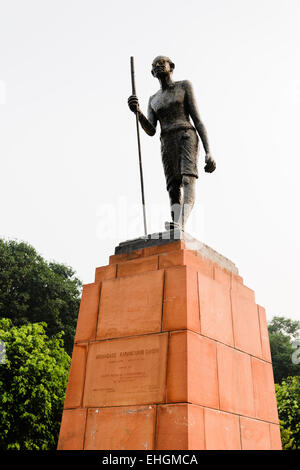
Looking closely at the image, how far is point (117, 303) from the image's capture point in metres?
5.04

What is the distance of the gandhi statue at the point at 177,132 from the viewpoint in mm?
5984

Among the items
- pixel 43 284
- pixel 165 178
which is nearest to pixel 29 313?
pixel 43 284

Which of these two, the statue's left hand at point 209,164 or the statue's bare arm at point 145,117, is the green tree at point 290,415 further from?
the statue's bare arm at point 145,117

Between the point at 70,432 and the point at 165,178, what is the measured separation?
3.58 m

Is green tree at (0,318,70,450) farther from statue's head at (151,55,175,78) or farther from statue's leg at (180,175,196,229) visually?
statue's head at (151,55,175,78)

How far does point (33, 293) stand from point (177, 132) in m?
23.1

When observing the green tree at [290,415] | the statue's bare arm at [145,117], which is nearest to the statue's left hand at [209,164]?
the statue's bare arm at [145,117]

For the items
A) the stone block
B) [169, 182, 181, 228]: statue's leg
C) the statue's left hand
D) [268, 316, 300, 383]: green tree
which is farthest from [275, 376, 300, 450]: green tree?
[268, 316, 300, 383]: green tree

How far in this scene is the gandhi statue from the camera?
19.6 feet

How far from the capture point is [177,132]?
6.17 metres

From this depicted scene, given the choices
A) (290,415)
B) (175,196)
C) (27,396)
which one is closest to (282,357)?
(290,415)

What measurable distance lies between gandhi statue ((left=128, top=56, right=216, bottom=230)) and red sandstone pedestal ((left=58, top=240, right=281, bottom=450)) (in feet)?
3.66

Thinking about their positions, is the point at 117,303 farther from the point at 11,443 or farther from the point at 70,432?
the point at 11,443

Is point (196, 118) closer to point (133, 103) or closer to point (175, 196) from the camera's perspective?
point (133, 103)
